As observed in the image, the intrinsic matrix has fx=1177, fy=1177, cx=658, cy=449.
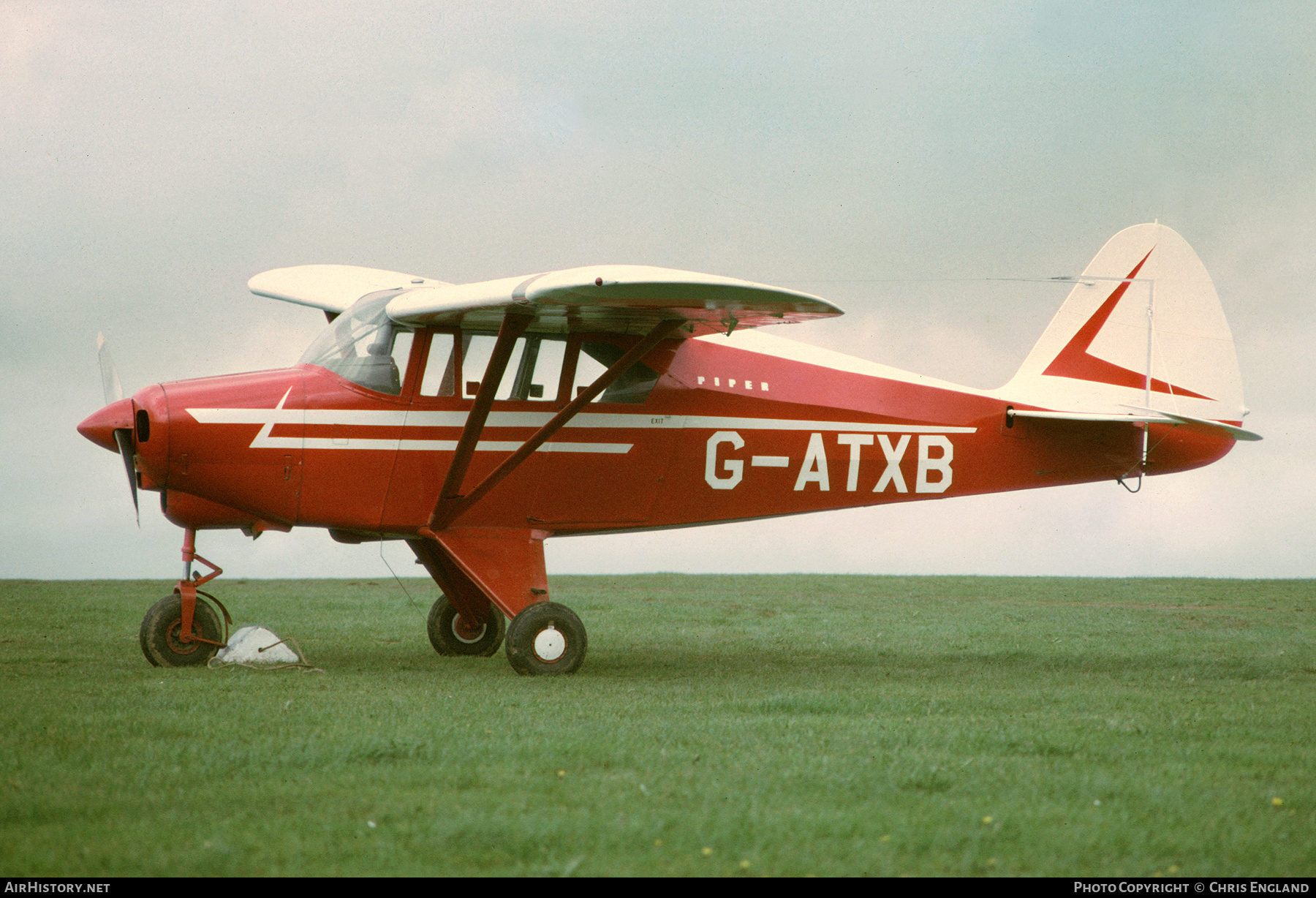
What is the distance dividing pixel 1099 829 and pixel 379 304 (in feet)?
25.3

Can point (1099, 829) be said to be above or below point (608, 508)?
below

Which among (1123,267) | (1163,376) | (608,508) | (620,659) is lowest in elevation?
(620,659)

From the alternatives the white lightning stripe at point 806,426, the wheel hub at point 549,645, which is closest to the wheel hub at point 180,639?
the wheel hub at point 549,645

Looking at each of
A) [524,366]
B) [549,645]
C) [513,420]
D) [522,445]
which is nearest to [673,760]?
[549,645]

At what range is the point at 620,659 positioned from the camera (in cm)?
1140

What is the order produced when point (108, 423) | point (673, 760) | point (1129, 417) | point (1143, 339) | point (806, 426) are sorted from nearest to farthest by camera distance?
point (673, 760) < point (108, 423) < point (806, 426) < point (1129, 417) < point (1143, 339)

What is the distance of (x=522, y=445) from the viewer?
34.5 feet

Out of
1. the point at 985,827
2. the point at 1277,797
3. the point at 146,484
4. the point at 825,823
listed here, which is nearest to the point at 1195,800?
the point at 1277,797

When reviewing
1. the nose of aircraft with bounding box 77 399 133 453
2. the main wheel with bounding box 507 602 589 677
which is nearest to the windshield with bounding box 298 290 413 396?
the nose of aircraft with bounding box 77 399 133 453

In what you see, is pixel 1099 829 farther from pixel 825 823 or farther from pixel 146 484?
pixel 146 484

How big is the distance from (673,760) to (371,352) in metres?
5.49

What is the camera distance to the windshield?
10477mm

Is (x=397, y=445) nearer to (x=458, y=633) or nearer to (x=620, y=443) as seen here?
(x=620, y=443)

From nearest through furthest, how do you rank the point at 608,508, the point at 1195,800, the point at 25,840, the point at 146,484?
the point at 25,840
the point at 1195,800
the point at 146,484
the point at 608,508
